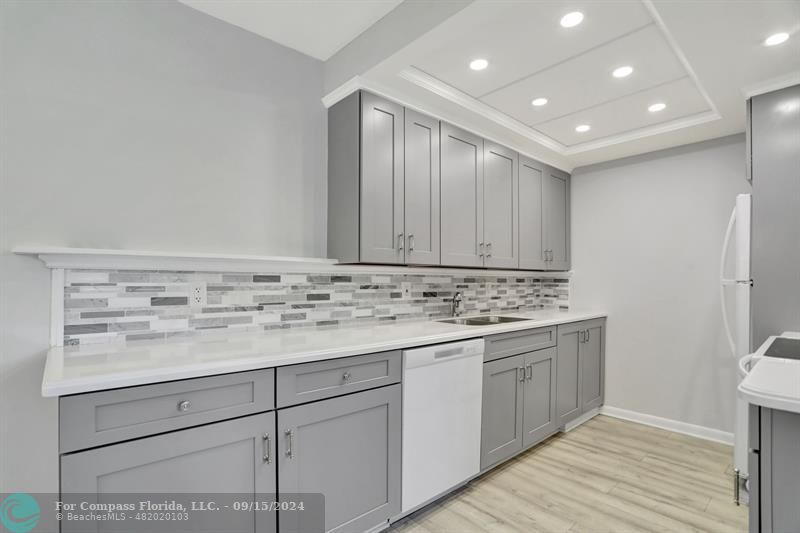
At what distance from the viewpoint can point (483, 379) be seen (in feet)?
7.79

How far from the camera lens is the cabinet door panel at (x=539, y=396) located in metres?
2.72

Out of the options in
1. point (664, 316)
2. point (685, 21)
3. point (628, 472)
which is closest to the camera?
point (685, 21)

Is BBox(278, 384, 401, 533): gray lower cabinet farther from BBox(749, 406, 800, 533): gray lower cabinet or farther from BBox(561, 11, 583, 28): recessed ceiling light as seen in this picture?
BBox(561, 11, 583, 28): recessed ceiling light

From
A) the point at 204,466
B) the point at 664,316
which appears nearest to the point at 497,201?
the point at 664,316

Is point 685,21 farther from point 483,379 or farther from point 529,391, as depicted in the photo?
point 529,391

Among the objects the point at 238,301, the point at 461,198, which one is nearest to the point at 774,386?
the point at 461,198

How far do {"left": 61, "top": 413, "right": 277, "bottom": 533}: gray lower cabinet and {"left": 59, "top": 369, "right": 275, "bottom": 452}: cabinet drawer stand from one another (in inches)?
1.3

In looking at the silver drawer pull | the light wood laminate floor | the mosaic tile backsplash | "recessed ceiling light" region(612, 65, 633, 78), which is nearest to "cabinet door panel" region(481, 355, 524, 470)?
the light wood laminate floor

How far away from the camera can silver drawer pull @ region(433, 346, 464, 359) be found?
208 centimetres

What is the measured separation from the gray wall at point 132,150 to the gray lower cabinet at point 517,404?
136cm

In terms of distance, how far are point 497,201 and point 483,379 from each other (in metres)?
1.39

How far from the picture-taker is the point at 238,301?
2.06m

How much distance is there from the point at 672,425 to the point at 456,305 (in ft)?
6.81

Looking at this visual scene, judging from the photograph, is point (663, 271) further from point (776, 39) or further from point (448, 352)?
point (448, 352)
